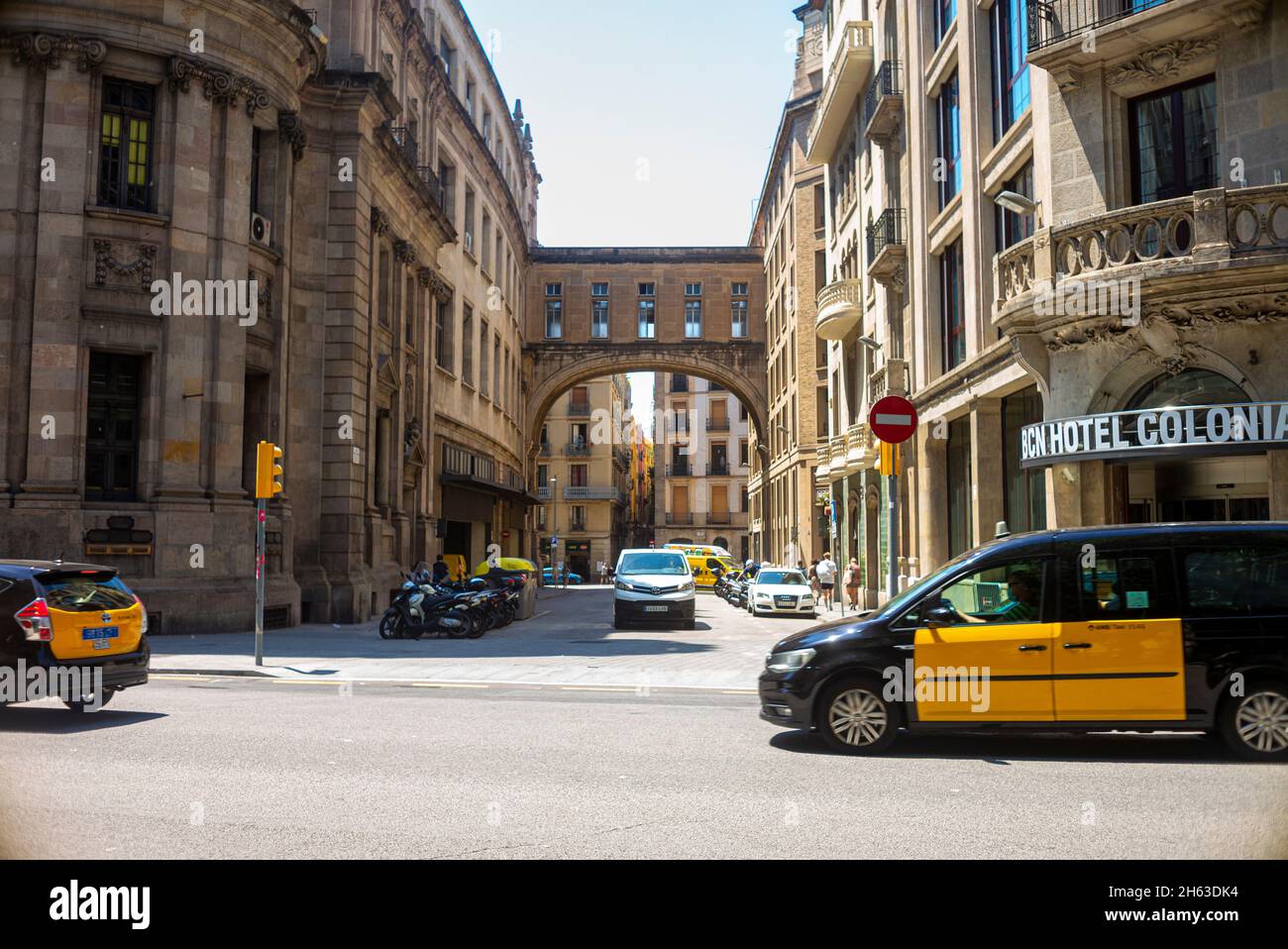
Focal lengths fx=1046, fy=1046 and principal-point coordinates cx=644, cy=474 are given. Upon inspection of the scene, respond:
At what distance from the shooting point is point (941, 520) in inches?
952

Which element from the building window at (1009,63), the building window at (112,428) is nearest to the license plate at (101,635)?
the building window at (112,428)

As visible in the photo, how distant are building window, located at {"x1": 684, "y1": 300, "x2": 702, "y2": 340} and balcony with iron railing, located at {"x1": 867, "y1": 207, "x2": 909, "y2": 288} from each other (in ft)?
110

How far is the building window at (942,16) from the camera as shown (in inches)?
909

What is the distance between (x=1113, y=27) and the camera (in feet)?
48.8

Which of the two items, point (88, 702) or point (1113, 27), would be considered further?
point (1113, 27)

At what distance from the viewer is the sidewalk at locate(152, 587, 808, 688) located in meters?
13.5

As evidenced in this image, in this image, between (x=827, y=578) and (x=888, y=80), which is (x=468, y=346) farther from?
(x=888, y=80)

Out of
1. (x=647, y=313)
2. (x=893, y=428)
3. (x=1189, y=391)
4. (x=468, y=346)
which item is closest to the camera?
(x=893, y=428)

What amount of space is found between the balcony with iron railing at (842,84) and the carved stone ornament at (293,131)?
16.2 metres

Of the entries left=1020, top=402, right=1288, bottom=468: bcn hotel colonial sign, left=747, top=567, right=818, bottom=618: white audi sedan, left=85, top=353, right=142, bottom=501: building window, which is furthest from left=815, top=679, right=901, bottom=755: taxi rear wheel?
left=747, top=567, right=818, bottom=618: white audi sedan

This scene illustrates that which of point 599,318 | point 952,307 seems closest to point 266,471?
point 952,307

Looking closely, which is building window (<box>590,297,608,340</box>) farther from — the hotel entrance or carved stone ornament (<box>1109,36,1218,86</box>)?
carved stone ornament (<box>1109,36,1218,86</box>)

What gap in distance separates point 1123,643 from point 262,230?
20158 millimetres
